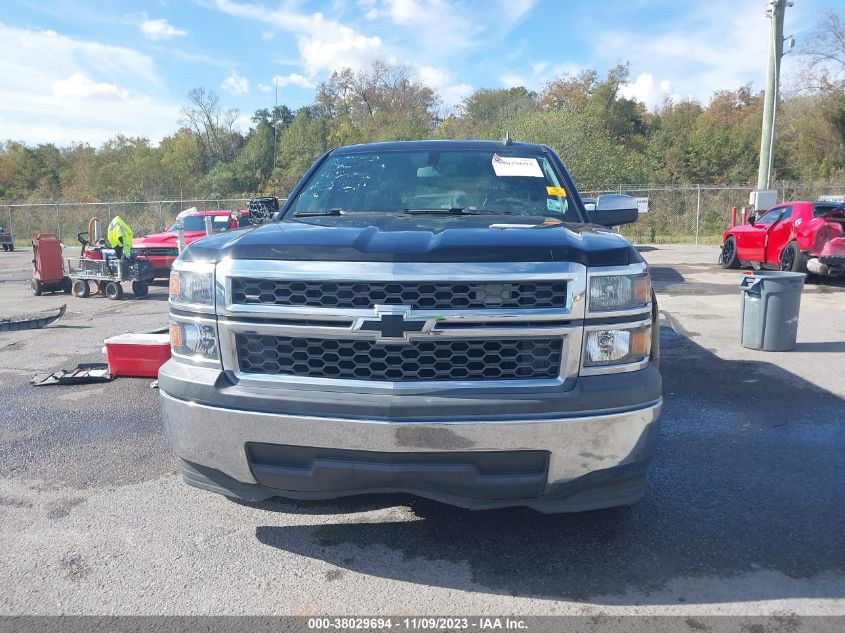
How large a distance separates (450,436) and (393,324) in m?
0.47

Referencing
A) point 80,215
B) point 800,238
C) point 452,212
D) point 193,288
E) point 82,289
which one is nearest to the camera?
point 193,288

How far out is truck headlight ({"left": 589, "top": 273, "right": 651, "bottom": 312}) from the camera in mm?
2637

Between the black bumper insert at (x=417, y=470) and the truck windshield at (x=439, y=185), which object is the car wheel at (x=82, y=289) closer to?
the truck windshield at (x=439, y=185)

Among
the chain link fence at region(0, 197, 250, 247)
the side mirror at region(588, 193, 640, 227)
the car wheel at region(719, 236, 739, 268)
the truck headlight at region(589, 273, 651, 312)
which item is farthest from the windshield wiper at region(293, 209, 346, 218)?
the chain link fence at region(0, 197, 250, 247)

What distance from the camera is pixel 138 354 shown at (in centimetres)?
602

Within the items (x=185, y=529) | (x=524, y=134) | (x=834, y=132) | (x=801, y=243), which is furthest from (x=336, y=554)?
(x=834, y=132)

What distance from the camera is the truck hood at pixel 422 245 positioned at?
2.62 m

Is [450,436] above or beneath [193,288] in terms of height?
beneath

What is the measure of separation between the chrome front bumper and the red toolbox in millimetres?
3439

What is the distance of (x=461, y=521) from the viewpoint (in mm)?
3379

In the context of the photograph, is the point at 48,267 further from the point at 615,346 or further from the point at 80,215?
the point at 80,215

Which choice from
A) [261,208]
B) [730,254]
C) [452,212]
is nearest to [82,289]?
[261,208]

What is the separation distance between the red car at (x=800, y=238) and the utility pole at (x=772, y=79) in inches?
286

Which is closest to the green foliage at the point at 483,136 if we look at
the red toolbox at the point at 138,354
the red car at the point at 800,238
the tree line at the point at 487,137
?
the tree line at the point at 487,137
